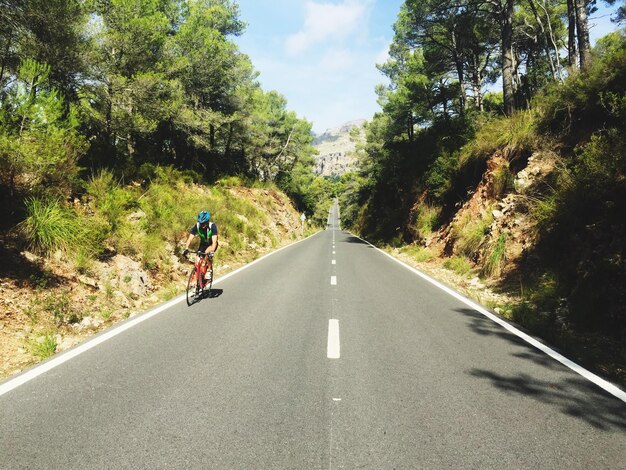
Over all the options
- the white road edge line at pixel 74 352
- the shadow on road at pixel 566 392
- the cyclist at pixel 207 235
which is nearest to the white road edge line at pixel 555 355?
the shadow on road at pixel 566 392

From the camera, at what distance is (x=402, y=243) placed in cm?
2292

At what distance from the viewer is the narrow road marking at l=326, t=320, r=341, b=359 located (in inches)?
183

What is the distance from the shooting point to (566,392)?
144 inches

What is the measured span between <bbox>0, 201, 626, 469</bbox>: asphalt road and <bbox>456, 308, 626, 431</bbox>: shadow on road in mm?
17

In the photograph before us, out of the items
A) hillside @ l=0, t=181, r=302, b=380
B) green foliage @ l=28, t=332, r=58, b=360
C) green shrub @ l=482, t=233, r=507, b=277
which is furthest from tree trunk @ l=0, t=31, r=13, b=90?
green shrub @ l=482, t=233, r=507, b=277

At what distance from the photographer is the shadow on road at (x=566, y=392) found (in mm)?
3203

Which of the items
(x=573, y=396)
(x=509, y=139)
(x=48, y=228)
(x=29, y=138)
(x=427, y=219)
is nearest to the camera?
(x=573, y=396)

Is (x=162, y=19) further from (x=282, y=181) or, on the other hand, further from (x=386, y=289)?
(x=282, y=181)

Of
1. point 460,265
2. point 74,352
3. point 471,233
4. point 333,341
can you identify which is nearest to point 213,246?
point 74,352

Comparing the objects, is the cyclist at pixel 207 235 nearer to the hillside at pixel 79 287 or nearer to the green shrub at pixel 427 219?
the hillside at pixel 79 287

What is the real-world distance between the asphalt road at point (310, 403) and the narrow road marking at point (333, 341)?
31 millimetres

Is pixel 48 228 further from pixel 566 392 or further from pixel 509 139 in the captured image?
pixel 509 139

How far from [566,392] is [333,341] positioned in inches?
110

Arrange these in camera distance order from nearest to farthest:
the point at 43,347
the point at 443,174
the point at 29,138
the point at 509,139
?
1. the point at 43,347
2. the point at 29,138
3. the point at 509,139
4. the point at 443,174
